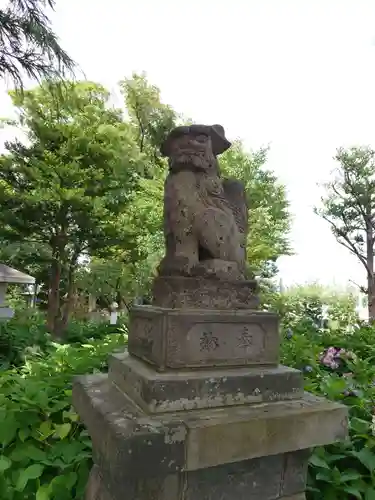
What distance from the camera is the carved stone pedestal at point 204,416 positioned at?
151 centimetres

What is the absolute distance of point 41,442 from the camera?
2383 mm

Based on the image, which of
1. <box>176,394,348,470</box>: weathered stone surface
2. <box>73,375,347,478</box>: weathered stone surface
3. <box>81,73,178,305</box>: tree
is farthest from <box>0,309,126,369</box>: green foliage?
<box>81,73,178,305</box>: tree

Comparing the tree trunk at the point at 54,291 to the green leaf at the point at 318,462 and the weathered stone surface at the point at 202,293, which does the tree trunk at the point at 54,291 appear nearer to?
the weathered stone surface at the point at 202,293

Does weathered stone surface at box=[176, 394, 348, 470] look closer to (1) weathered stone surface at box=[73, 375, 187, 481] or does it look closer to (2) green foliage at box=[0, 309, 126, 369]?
(1) weathered stone surface at box=[73, 375, 187, 481]

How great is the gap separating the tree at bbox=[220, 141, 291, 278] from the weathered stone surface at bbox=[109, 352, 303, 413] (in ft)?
26.6

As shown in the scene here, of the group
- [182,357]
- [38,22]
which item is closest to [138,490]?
[182,357]

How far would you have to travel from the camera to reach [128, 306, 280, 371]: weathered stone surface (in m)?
1.79

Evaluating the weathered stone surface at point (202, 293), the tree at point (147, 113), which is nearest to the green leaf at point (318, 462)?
the weathered stone surface at point (202, 293)

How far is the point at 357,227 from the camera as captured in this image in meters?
13.2

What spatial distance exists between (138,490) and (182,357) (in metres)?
0.60

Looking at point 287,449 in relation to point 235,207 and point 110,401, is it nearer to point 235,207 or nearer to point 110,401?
point 110,401

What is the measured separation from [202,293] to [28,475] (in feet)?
4.58

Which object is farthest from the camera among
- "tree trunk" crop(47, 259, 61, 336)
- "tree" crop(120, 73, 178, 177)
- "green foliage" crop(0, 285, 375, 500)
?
"tree" crop(120, 73, 178, 177)

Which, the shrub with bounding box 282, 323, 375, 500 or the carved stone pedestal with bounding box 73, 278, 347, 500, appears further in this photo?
Result: the shrub with bounding box 282, 323, 375, 500
